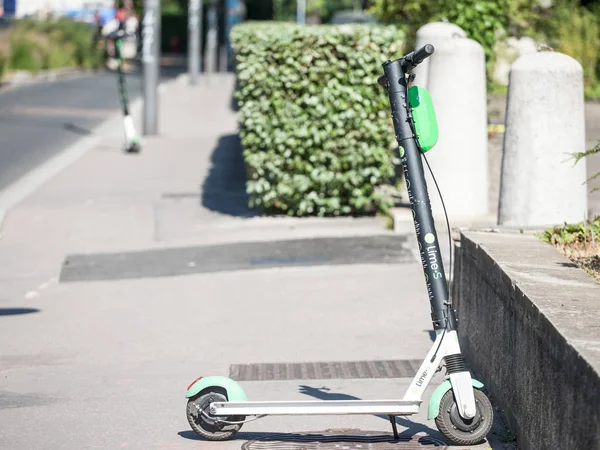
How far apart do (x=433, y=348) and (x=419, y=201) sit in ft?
2.22

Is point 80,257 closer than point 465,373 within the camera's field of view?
No

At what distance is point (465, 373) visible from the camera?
522cm

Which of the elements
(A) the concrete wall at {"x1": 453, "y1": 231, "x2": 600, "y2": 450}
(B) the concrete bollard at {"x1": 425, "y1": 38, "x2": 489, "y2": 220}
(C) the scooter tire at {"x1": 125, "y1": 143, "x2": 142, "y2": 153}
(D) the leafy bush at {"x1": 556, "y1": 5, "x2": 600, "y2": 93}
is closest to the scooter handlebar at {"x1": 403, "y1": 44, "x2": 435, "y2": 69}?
(A) the concrete wall at {"x1": 453, "y1": 231, "x2": 600, "y2": 450}

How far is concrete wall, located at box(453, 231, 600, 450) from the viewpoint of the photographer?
436 centimetres

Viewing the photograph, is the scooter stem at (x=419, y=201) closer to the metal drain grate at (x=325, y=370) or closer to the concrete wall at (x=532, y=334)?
the concrete wall at (x=532, y=334)

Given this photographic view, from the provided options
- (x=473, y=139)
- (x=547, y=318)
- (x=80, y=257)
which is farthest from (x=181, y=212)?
(x=547, y=318)

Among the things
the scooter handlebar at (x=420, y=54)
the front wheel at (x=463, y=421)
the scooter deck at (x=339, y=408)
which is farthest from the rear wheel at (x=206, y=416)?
the scooter handlebar at (x=420, y=54)

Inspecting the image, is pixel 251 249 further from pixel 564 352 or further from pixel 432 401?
pixel 564 352

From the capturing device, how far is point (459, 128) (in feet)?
39.3

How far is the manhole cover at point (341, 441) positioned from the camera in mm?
5492

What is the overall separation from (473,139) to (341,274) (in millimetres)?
2596

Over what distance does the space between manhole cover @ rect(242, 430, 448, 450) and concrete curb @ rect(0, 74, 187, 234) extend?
27.6ft

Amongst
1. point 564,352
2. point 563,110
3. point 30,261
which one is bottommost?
point 30,261

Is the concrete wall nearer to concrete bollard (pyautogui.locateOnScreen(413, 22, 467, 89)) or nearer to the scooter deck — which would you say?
the scooter deck
